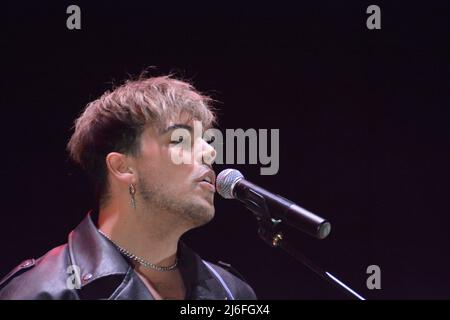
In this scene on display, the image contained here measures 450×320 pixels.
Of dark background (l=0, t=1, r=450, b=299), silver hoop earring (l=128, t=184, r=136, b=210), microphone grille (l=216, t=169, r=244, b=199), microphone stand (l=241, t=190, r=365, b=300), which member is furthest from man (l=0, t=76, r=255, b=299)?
dark background (l=0, t=1, r=450, b=299)

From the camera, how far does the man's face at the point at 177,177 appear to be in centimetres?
174

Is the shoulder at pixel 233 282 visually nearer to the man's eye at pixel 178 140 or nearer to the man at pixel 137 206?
the man at pixel 137 206

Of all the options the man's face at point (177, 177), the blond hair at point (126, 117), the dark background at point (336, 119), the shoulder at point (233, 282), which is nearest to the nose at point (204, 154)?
the man's face at point (177, 177)

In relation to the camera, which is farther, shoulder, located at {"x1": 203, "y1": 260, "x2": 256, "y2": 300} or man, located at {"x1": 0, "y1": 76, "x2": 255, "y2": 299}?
shoulder, located at {"x1": 203, "y1": 260, "x2": 256, "y2": 300}

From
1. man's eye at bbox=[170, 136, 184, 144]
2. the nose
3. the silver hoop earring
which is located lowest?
the silver hoop earring

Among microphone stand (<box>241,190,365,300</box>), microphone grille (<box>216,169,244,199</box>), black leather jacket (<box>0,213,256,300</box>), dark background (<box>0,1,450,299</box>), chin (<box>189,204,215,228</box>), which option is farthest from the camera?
dark background (<box>0,1,450,299</box>)

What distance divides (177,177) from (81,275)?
0.41 metres

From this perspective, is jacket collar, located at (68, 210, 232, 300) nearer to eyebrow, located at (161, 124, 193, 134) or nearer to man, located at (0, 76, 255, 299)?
man, located at (0, 76, 255, 299)

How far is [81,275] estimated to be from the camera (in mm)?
1668

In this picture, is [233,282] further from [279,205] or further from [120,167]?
[279,205]

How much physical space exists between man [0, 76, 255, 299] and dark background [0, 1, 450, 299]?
575mm

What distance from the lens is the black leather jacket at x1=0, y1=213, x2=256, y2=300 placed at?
1.62 metres

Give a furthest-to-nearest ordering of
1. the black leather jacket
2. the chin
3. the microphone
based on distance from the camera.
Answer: the chin < the black leather jacket < the microphone

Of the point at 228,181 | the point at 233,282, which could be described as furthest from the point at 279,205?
the point at 233,282
